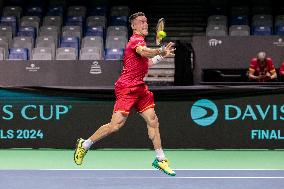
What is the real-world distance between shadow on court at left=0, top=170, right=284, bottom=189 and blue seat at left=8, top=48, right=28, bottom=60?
967cm

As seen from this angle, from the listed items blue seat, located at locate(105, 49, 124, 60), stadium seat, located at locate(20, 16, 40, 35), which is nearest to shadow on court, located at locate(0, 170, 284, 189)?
blue seat, located at locate(105, 49, 124, 60)

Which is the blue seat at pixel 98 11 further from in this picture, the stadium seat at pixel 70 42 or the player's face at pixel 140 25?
the player's face at pixel 140 25

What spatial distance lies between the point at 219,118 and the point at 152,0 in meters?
10.6

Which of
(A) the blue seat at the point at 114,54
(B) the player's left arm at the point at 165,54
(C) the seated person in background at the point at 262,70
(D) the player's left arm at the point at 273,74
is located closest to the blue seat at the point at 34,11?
(A) the blue seat at the point at 114,54

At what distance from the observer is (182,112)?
11.2 meters

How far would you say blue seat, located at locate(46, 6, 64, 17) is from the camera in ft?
66.1

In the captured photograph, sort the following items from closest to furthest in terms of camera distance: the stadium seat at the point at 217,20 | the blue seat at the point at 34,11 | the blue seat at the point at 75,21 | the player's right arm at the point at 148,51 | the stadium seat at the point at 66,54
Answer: the player's right arm at the point at 148,51, the stadium seat at the point at 66,54, the stadium seat at the point at 217,20, the blue seat at the point at 75,21, the blue seat at the point at 34,11

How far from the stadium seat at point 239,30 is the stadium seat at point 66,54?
3.82m

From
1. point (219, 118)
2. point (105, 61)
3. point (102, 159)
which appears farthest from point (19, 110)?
point (105, 61)

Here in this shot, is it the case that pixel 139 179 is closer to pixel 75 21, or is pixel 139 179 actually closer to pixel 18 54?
pixel 18 54

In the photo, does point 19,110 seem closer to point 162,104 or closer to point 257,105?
point 162,104

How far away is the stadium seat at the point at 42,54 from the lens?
17877 millimetres

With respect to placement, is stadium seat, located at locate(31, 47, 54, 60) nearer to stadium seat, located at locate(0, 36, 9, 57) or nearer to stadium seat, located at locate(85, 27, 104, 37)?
stadium seat, located at locate(0, 36, 9, 57)

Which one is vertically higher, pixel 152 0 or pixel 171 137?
pixel 152 0
